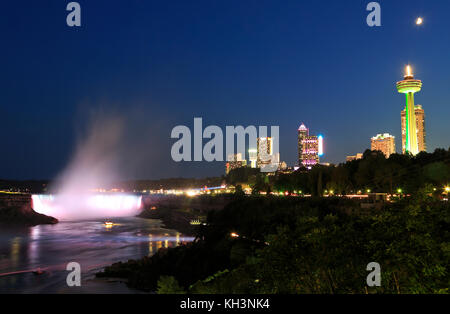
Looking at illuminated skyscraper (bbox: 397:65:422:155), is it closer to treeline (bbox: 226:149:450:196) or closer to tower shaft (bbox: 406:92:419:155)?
tower shaft (bbox: 406:92:419:155)

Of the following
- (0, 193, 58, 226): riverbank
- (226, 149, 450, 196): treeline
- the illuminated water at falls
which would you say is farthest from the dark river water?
the illuminated water at falls

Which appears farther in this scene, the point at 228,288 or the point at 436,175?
the point at 436,175

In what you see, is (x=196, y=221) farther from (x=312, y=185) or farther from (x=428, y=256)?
(x=428, y=256)

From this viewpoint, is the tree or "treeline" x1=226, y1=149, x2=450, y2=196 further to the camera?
"treeline" x1=226, y1=149, x2=450, y2=196

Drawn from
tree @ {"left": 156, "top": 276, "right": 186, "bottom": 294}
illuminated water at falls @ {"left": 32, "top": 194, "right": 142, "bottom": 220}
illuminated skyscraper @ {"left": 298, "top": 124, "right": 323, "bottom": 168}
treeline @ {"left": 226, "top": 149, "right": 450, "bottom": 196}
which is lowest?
illuminated water at falls @ {"left": 32, "top": 194, "right": 142, "bottom": 220}

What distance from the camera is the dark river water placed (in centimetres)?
2430

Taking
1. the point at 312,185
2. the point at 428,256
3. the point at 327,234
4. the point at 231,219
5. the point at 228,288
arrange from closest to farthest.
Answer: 1. the point at 428,256
2. the point at 228,288
3. the point at 327,234
4. the point at 231,219
5. the point at 312,185

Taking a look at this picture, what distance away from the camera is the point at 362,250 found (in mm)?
7730

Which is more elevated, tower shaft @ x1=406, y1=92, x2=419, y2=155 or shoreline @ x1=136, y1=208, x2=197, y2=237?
tower shaft @ x1=406, y1=92, x2=419, y2=155

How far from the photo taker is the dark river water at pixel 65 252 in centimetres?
2430

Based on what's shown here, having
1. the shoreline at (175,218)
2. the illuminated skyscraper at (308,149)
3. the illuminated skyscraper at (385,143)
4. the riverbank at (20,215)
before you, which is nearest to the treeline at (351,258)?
the shoreline at (175,218)

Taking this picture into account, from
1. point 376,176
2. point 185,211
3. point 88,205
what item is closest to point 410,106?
point 376,176
